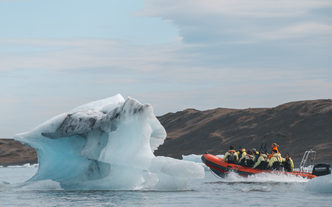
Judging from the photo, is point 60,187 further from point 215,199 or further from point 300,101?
point 300,101

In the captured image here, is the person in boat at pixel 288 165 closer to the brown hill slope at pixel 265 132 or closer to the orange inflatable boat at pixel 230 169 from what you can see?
the orange inflatable boat at pixel 230 169

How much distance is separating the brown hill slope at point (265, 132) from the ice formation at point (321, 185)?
32.4 m

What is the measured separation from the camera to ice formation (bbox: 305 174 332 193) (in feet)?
49.5

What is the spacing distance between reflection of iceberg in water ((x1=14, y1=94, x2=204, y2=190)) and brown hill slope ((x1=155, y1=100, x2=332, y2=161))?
1382 inches

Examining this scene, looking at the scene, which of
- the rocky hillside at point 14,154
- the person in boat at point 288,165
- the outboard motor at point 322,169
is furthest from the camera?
the rocky hillside at point 14,154

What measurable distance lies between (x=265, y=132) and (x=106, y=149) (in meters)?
47.4

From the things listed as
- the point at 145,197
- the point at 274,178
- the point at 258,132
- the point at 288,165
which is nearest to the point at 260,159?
the point at 274,178

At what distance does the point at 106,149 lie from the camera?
15.3 m

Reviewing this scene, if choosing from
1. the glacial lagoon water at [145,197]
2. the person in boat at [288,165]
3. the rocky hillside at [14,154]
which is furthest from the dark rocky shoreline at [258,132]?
the glacial lagoon water at [145,197]

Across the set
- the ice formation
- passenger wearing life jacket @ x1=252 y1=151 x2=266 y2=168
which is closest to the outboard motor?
passenger wearing life jacket @ x1=252 y1=151 x2=266 y2=168

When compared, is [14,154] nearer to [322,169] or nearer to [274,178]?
[274,178]

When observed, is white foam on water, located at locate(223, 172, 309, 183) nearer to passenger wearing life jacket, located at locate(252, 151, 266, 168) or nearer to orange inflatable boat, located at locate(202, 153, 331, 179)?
orange inflatable boat, located at locate(202, 153, 331, 179)

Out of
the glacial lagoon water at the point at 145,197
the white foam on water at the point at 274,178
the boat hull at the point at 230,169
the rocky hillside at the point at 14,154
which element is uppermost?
the rocky hillside at the point at 14,154

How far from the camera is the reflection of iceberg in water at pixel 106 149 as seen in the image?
1456 centimetres
